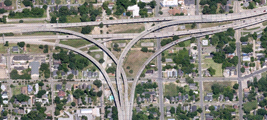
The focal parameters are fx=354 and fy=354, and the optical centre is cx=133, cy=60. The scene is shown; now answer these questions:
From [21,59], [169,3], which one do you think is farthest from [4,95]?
[169,3]

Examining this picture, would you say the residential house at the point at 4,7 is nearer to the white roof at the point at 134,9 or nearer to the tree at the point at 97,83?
the tree at the point at 97,83

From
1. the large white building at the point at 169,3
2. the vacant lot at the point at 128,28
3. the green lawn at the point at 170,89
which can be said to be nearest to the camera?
the green lawn at the point at 170,89

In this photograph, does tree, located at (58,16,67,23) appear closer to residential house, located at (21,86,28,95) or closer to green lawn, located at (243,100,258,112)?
residential house, located at (21,86,28,95)

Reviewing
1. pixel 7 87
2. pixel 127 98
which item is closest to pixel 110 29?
pixel 127 98

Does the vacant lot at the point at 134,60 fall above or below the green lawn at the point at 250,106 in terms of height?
above

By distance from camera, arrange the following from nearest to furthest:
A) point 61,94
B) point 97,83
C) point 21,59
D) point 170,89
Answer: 1. point 97,83
2. point 61,94
3. point 170,89
4. point 21,59

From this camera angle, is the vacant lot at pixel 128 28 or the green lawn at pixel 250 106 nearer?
the green lawn at pixel 250 106

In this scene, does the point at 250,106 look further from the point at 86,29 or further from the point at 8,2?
the point at 8,2

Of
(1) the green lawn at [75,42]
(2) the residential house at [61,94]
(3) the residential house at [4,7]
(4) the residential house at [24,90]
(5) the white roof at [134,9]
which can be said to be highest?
(3) the residential house at [4,7]

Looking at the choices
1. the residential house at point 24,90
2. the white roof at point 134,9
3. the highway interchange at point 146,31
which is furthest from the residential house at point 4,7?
the white roof at point 134,9

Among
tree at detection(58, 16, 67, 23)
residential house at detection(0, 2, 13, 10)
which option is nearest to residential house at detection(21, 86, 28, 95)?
tree at detection(58, 16, 67, 23)
